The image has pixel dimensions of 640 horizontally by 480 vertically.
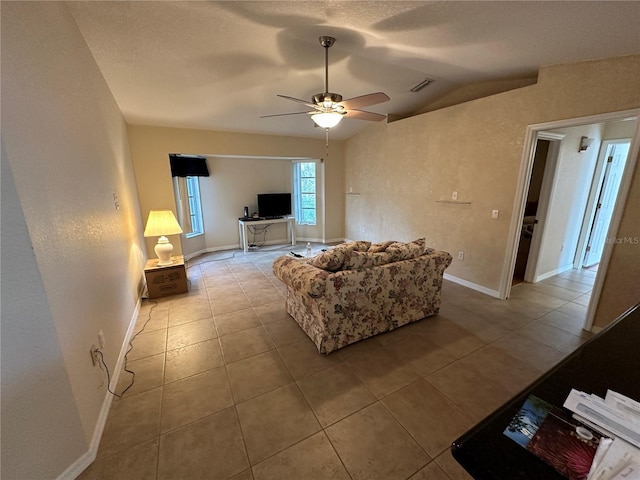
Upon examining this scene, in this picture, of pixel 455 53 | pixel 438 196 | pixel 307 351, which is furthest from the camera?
pixel 438 196

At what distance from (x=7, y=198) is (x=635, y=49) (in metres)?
4.17

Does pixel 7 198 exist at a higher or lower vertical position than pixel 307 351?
higher

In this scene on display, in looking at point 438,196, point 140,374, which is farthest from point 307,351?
point 438,196

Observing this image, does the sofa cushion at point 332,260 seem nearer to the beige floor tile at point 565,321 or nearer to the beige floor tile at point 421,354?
the beige floor tile at point 421,354

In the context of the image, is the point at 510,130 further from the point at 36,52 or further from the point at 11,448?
the point at 11,448

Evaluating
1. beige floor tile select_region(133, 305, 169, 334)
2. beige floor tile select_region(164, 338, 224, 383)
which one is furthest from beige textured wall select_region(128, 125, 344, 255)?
beige floor tile select_region(164, 338, 224, 383)

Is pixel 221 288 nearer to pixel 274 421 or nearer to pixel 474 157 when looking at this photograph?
pixel 274 421

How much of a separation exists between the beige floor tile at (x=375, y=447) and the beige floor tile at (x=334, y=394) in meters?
0.06

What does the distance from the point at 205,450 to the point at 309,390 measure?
0.72 metres

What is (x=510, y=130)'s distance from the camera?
3.04 metres

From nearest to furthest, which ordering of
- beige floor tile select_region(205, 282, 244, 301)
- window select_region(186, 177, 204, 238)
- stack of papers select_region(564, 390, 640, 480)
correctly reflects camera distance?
stack of papers select_region(564, 390, 640, 480) < beige floor tile select_region(205, 282, 244, 301) < window select_region(186, 177, 204, 238)

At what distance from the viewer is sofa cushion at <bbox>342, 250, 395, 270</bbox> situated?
7.46 ft

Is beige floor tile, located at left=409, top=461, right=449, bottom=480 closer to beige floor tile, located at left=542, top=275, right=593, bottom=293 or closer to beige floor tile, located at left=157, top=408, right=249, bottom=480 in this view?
beige floor tile, located at left=157, top=408, right=249, bottom=480

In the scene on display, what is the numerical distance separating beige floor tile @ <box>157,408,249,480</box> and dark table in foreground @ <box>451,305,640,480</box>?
4.38 ft
